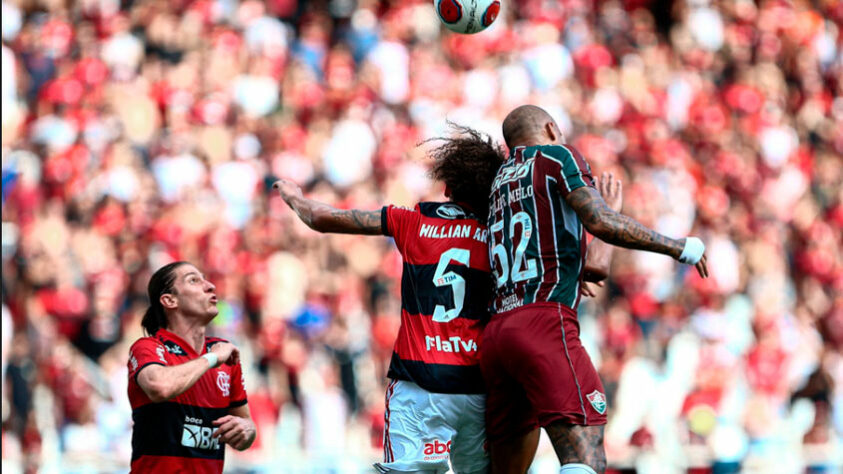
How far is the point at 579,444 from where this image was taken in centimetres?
509

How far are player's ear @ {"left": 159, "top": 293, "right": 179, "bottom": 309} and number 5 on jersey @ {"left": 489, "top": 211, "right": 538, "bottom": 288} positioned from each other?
160 centimetres

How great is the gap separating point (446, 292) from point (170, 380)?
138cm

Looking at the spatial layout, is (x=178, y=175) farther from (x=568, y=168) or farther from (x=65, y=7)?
(x=568, y=168)

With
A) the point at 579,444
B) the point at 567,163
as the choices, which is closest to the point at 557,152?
the point at 567,163

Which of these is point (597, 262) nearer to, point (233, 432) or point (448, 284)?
point (448, 284)

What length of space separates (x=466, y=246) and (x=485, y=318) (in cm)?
37

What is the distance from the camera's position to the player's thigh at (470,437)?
5.58 m

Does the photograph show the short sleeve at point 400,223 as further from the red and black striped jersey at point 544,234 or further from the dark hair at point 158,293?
the dark hair at point 158,293

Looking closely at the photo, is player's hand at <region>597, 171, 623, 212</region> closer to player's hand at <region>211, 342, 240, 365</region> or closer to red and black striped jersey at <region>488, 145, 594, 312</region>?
red and black striped jersey at <region>488, 145, 594, 312</region>

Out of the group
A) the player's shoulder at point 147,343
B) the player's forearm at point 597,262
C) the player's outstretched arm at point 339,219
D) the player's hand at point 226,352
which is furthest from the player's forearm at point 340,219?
the player's forearm at point 597,262

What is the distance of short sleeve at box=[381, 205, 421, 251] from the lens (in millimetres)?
5758

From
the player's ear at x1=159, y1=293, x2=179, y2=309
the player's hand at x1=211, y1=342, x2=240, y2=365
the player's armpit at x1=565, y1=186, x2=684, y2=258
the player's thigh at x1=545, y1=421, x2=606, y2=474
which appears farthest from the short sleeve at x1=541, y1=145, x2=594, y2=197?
the player's ear at x1=159, y1=293, x2=179, y2=309

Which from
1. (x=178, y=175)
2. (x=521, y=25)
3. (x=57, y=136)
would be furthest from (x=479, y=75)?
(x=57, y=136)

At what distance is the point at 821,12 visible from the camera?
53.8 feet
